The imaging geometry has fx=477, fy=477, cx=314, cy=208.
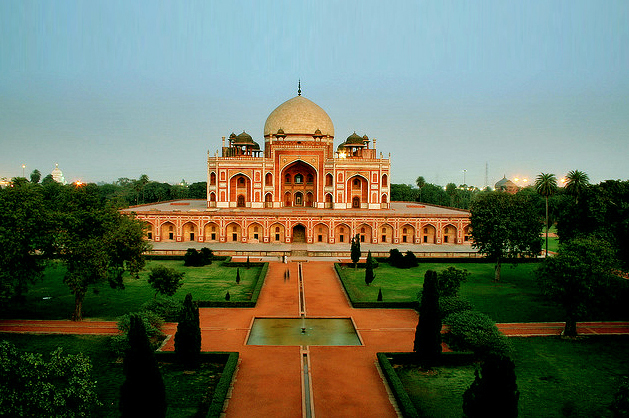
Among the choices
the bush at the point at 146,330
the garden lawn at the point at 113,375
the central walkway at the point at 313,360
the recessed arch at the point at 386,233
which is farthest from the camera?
the recessed arch at the point at 386,233

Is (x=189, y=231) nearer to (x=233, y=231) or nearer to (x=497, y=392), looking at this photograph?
(x=233, y=231)

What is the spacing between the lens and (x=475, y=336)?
17.5 m

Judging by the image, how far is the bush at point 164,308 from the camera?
69.3ft

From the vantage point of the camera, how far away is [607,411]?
43.1 ft

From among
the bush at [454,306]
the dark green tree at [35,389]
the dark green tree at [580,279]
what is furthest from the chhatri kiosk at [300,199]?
the dark green tree at [35,389]

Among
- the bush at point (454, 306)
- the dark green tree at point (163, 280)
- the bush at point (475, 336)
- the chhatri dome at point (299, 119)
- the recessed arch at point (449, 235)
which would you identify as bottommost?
the bush at point (475, 336)

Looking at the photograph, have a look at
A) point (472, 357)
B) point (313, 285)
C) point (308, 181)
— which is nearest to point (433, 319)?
point (472, 357)

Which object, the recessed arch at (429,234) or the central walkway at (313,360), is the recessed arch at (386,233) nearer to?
the recessed arch at (429,234)

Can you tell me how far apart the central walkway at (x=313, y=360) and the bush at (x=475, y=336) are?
1807 millimetres

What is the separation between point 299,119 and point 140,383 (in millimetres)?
47759

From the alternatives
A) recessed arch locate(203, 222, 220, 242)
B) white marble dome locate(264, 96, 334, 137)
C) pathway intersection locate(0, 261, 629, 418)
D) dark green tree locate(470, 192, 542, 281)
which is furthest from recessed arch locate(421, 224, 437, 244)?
pathway intersection locate(0, 261, 629, 418)

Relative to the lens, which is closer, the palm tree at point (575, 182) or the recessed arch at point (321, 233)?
the palm tree at point (575, 182)

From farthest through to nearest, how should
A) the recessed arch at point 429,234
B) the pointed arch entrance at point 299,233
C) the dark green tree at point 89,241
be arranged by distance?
the recessed arch at point 429,234
the pointed arch entrance at point 299,233
the dark green tree at point 89,241

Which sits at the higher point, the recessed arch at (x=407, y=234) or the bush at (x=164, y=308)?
the recessed arch at (x=407, y=234)
